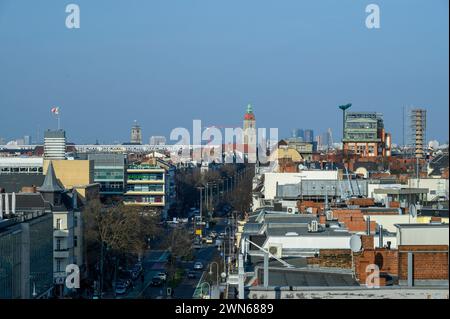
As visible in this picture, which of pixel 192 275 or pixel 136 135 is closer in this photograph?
pixel 192 275

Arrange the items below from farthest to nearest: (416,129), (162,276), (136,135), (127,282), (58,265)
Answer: (136,135), (416,129), (162,276), (127,282), (58,265)

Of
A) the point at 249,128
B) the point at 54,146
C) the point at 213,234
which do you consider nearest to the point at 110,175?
the point at 54,146

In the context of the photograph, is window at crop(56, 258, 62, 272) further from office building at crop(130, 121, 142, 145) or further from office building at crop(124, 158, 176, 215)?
office building at crop(130, 121, 142, 145)

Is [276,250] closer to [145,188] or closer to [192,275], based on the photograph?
[192,275]

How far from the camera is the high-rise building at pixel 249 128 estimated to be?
106 meters

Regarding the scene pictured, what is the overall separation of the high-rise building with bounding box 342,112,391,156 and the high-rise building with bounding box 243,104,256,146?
2314 centimetres

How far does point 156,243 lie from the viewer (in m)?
41.2

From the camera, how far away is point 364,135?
8125 cm

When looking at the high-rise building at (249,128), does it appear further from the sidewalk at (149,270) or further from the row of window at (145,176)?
the sidewalk at (149,270)

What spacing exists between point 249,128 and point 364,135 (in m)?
28.4

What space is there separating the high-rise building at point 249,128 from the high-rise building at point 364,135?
23136 millimetres

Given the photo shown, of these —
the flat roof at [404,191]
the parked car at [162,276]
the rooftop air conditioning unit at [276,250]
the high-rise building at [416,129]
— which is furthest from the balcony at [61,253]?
the high-rise building at [416,129]

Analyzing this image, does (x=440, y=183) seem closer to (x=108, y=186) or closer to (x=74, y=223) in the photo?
(x=74, y=223)
